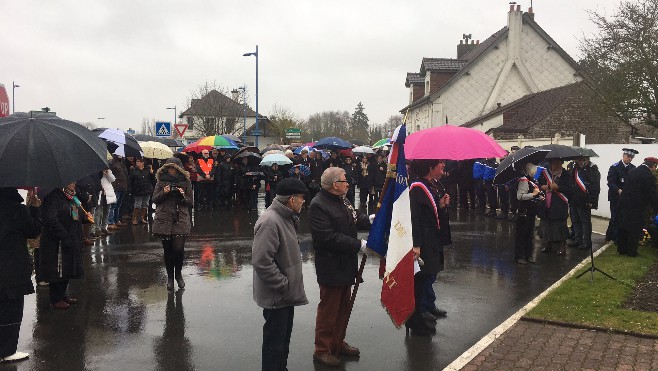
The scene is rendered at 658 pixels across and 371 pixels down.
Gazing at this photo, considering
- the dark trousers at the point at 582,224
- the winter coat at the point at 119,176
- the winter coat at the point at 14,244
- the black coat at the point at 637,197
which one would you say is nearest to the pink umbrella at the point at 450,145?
the black coat at the point at 637,197

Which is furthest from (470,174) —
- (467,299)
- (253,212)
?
(467,299)

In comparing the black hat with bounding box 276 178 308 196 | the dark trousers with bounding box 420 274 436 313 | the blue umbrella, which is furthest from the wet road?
the blue umbrella

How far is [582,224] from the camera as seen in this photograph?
465 inches

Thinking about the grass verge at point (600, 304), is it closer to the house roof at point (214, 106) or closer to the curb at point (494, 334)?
the curb at point (494, 334)

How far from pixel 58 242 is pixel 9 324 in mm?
1816

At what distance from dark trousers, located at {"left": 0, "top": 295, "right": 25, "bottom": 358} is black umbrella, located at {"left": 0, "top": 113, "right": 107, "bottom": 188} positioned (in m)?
1.32

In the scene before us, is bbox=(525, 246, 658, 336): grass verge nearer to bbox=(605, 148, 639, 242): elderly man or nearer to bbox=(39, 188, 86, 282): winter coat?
bbox=(605, 148, 639, 242): elderly man

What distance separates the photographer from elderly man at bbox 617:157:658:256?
10.4 metres

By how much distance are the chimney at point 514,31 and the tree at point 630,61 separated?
18104mm

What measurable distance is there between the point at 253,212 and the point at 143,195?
4102mm

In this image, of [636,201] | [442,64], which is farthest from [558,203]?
[442,64]

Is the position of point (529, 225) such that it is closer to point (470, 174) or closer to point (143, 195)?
point (470, 174)

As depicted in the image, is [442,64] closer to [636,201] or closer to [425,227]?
[636,201]

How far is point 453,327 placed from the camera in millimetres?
6988
